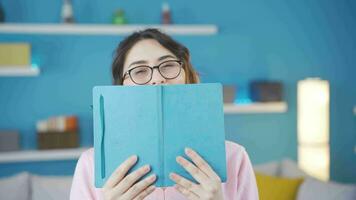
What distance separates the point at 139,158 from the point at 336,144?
3.18 m

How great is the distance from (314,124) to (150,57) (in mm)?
2396

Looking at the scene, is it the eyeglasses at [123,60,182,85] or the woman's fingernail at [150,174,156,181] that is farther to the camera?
the eyeglasses at [123,60,182,85]

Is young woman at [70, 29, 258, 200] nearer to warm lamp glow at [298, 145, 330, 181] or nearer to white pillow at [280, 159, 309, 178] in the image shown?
white pillow at [280, 159, 309, 178]

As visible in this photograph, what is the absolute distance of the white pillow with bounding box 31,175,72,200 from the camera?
271cm

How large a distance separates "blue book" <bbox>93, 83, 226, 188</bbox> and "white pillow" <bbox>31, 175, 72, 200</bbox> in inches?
63.0

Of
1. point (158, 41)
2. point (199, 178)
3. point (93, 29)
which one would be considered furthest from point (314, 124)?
point (199, 178)

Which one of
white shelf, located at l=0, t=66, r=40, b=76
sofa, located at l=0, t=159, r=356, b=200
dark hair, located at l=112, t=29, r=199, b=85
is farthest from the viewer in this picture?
white shelf, located at l=0, t=66, r=40, b=76

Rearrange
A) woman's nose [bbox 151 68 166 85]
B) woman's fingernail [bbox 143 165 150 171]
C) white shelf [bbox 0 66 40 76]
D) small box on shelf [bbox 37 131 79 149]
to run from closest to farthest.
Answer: woman's fingernail [bbox 143 165 150 171], woman's nose [bbox 151 68 166 85], white shelf [bbox 0 66 40 76], small box on shelf [bbox 37 131 79 149]

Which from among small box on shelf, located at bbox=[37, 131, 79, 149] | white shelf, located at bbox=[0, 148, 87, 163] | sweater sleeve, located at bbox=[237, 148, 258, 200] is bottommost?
white shelf, located at bbox=[0, 148, 87, 163]

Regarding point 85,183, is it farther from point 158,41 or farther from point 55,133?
point 55,133

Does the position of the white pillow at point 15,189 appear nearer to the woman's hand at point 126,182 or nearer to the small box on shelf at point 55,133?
the small box on shelf at point 55,133

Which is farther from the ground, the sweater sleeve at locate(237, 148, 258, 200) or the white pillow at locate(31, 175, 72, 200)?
the sweater sleeve at locate(237, 148, 258, 200)

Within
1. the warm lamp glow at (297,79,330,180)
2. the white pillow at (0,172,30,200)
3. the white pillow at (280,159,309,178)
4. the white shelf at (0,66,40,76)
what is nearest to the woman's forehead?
the white pillow at (0,172,30,200)

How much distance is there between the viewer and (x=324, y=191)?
256cm
